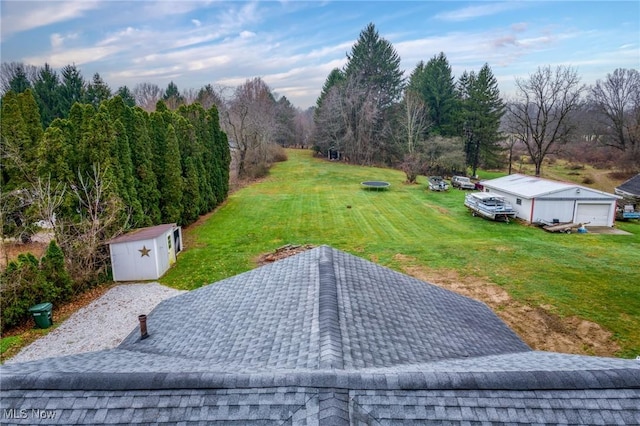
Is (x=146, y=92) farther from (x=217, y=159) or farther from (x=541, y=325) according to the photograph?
(x=541, y=325)

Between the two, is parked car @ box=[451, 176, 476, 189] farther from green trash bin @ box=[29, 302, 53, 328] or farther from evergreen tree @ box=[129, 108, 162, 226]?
green trash bin @ box=[29, 302, 53, 328]

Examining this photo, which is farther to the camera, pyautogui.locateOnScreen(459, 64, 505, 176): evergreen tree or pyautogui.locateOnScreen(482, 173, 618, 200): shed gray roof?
pyautogui.locateOnScreen(459, 64, 505, 176): evergreen tree

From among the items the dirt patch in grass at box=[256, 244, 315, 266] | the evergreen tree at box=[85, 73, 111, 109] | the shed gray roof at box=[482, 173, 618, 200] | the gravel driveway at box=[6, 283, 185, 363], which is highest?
the evergreen tree at box=[85, 73, 111, 109]

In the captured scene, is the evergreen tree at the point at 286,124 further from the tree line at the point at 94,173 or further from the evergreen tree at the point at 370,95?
the tree line at the point at 94,173

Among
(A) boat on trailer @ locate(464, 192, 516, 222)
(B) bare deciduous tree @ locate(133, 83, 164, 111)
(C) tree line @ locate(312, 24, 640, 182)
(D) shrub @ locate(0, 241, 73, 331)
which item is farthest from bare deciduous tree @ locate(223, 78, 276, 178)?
(D) shrub @ locate(0, 241, 73, 331)

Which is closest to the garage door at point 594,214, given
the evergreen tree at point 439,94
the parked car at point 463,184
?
the parked car at point 463,184

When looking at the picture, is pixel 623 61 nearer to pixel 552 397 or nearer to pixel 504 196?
pixel 504 196

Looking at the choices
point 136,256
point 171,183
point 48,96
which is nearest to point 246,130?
point 48,96
